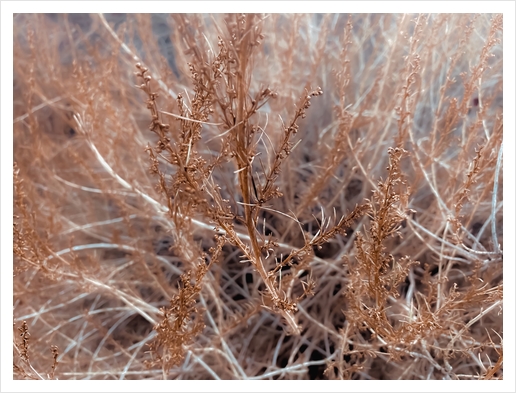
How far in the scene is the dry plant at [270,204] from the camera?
2.02ft

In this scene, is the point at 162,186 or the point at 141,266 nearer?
the point at 162,186

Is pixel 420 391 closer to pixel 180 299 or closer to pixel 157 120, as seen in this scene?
pixel 180 299

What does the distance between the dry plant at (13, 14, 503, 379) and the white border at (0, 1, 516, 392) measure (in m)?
0.03

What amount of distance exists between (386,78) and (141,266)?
75cm

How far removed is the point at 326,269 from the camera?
1.10 m

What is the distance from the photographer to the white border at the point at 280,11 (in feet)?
2.52

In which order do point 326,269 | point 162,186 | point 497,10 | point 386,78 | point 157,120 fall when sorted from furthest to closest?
point 326,269 < point 386,78 < point 497,10 < point 162,186 < point 157,120

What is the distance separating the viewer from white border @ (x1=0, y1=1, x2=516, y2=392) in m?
0.77

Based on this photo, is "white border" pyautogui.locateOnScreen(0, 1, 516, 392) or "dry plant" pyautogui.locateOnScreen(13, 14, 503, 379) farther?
"white border" pyautogui.locateOnScreen(0, 1, 516, 392)

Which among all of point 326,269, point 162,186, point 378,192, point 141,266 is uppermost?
point 162,186

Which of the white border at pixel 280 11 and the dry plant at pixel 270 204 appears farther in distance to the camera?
the white border at pixel 280 11

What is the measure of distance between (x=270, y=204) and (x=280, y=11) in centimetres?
38

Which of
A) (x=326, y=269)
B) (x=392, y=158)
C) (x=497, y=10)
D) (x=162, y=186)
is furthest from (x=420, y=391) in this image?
(x=497, y=10)

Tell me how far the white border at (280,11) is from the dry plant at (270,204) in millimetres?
28
